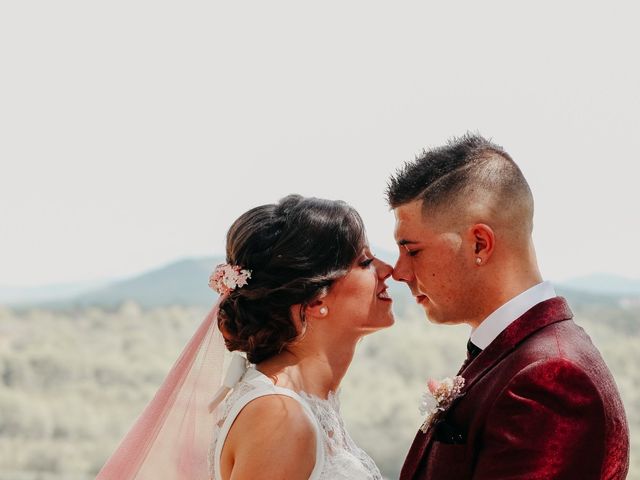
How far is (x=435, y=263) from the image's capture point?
2170mm

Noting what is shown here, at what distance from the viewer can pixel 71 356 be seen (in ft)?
23.6

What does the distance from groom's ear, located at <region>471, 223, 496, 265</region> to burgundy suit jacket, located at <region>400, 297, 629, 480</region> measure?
172 millimetres

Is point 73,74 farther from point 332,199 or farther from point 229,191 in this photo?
point 332,199

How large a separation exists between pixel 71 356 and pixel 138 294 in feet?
2.50

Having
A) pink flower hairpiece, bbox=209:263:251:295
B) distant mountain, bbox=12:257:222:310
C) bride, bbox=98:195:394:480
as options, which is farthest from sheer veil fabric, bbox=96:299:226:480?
distant mountain, bbox=12:257:222:310

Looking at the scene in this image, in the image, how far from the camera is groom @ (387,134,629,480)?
1.78m

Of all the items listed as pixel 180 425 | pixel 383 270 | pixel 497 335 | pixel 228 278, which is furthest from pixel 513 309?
pixel 180 425

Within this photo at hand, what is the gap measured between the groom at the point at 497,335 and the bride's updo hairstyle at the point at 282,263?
23 cm

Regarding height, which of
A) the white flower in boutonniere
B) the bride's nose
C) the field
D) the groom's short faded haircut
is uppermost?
the groom's short faded haircut

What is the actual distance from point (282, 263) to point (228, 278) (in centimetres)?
16

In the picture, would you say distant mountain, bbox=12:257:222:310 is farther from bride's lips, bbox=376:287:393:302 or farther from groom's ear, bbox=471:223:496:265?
groom's ear, bbox=471:223:496:265

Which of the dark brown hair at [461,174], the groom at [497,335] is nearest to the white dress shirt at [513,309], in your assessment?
the groom at [497,335]

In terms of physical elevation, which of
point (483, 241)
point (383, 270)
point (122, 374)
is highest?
point (483, 241)

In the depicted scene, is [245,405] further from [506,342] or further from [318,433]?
[506,342]
